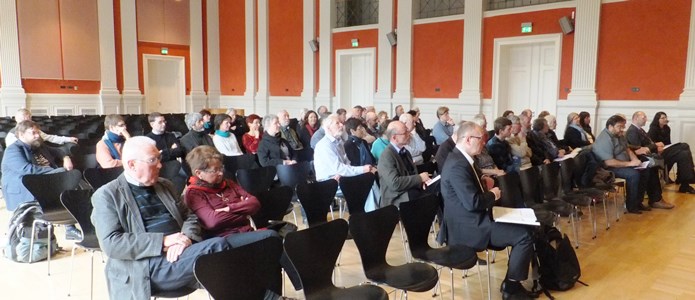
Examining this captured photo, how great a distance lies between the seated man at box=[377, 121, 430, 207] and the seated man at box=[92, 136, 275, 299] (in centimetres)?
196

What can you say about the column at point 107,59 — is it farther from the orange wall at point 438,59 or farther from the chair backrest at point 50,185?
the chair backrest at point 50,185

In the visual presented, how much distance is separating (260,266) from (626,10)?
994 centimetres

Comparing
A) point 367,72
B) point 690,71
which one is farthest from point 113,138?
point 690,71

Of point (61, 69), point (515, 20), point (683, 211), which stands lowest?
point (683, 211)

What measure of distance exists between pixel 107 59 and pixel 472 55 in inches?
418

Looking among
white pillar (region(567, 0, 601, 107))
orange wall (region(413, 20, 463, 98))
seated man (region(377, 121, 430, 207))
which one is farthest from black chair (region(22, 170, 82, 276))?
orange wall (region(413, 20, 463, 98))

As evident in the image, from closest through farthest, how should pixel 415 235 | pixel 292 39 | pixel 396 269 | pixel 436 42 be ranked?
pixel 396 269 < pixel 415 235 < pixel 436 42 < pixel 292 39

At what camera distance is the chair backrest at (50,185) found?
4.09 meters

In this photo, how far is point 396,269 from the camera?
3.17 meters

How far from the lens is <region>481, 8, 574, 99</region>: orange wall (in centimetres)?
1062

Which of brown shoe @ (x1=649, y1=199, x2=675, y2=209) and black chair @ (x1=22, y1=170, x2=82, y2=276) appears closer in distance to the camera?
black chair @ (x1=22, y1=170, x2=82, y2=276)

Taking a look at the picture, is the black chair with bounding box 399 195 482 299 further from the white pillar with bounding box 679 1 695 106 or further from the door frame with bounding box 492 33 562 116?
the door frame with bounding box 492 33 562 116

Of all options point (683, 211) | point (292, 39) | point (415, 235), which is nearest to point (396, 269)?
point (415, 235)

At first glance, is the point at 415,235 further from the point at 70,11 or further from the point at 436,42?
the point at 70,11
